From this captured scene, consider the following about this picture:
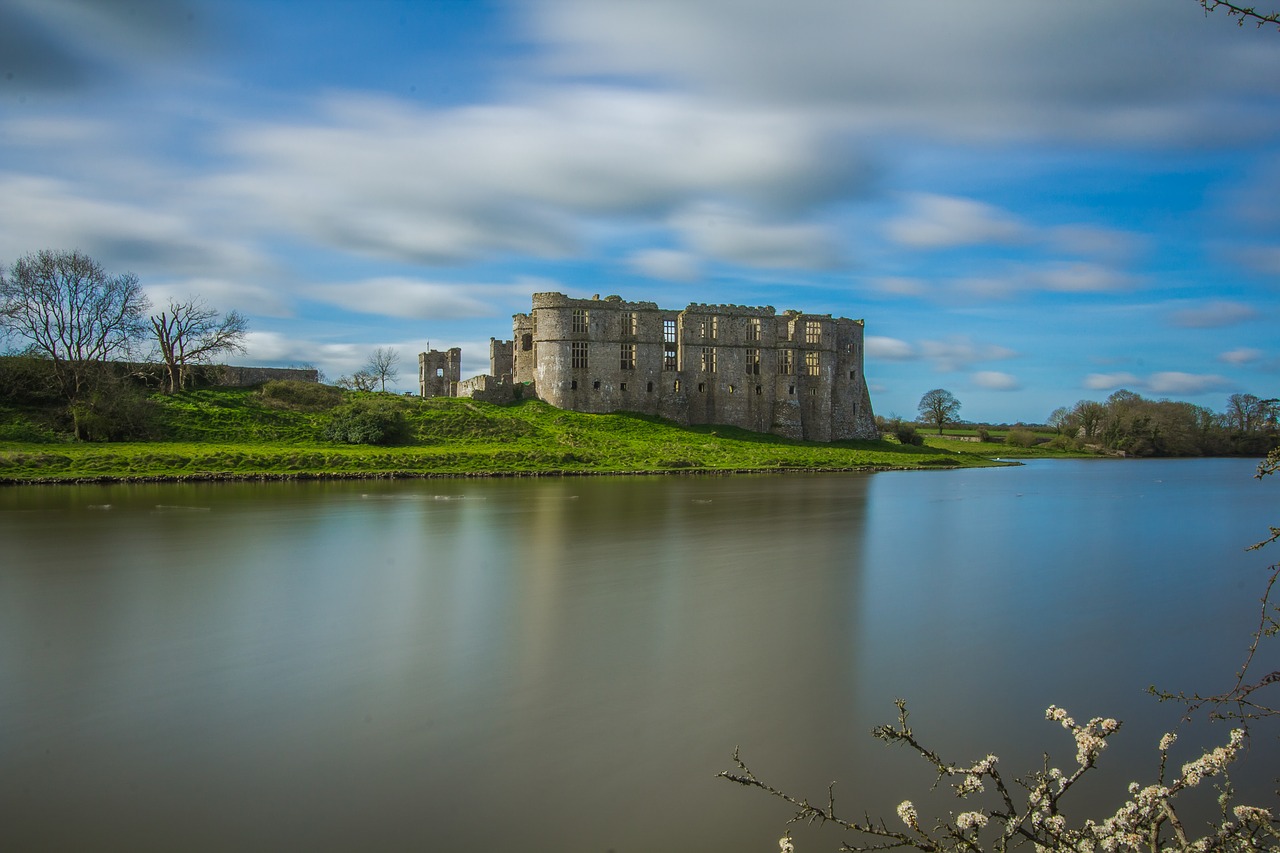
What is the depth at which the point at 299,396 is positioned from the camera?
49844 mm

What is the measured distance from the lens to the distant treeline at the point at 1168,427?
78.7 meters

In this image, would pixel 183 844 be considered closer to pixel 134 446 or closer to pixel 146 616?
pixel 146 616

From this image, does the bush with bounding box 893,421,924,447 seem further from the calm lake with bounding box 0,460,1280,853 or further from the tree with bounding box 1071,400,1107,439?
the calm lake with bounding box 0,460,1280,853

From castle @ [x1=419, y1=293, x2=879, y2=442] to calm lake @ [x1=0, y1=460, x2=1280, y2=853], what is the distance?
114ft

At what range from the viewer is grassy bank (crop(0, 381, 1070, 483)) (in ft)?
115

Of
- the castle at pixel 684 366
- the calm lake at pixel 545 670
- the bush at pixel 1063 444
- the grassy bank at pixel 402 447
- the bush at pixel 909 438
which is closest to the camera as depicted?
the calm lake at pixel 545 670

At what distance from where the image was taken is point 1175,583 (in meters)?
14.8

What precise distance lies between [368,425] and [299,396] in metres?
9.21

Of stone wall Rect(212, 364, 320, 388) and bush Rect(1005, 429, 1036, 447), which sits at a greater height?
stone wall Rect(212, 364, 320, 388)

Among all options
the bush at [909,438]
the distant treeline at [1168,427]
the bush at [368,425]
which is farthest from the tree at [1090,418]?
the bush at [368,425]

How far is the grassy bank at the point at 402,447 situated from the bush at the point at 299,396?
110 mm

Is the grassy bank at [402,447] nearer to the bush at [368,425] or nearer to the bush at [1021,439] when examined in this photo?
the bush at [368,425]

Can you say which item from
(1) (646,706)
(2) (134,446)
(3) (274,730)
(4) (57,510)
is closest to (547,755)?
(1) (646,706)

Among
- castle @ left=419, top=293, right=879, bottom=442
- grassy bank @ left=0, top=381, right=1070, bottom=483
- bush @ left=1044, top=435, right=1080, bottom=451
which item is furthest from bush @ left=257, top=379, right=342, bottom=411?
bush @ left=1044, top=435, right=1080, bottom=451
